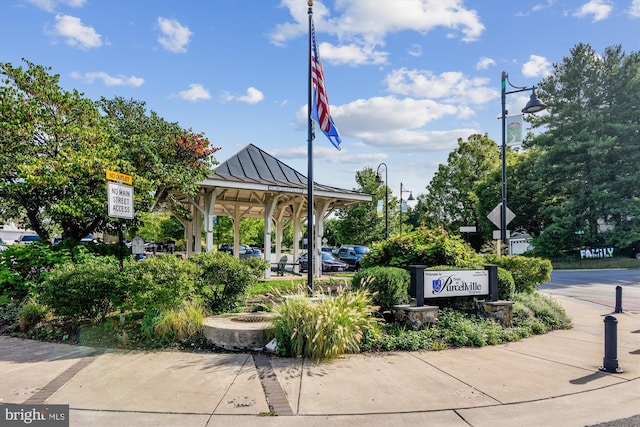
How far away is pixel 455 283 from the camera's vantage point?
8.16 meters

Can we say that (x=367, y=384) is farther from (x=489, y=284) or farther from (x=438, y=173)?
(x=438, y=173)

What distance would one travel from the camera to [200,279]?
25.9ft

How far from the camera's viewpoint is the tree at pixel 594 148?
28.9 meters

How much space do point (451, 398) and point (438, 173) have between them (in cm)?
4048

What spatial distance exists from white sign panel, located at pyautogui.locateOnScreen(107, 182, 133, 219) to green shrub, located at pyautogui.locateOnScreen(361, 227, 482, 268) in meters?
5.30

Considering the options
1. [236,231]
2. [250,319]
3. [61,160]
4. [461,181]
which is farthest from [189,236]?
[461,181]

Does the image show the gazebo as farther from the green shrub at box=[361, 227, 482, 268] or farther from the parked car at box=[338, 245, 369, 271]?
the parked car at box=[338, 245, 369, 271]

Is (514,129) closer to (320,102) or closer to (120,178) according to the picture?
(320,102)

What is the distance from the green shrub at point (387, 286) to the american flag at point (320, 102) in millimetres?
3102

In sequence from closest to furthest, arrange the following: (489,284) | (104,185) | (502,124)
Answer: (489,284)
(104,185)
(502,124)

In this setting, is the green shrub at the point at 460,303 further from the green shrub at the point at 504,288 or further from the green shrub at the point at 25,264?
the green shrub at the point at 25,264

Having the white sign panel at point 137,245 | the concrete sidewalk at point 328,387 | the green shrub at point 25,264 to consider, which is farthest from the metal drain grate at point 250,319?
the white sign panel at point 137,245

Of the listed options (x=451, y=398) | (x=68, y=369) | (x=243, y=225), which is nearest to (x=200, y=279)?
(x=68, y=369)
